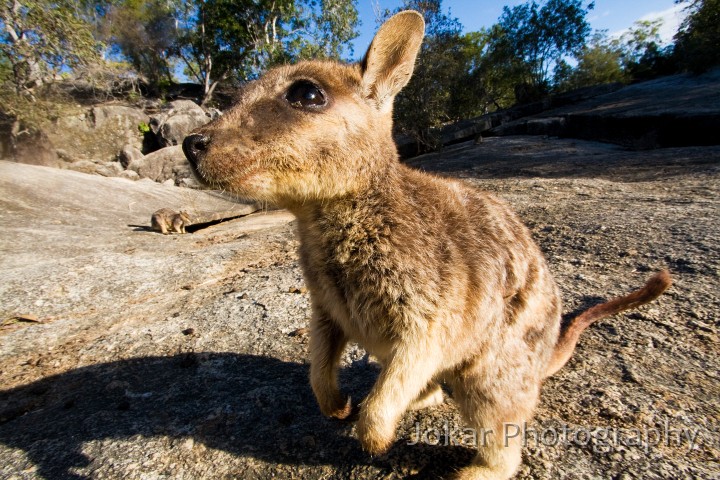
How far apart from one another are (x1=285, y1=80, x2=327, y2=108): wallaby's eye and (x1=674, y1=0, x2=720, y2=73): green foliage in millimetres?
22666

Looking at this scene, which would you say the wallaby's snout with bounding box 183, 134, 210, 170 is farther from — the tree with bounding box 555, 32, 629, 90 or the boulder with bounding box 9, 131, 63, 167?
the tree with bounding box 555, 32, 629, 90

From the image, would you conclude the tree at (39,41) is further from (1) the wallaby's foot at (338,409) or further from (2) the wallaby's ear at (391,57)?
(1) the wallaby's foot at (338,409)

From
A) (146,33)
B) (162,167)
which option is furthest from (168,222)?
(146,33)

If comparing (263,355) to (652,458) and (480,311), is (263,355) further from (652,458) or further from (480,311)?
(652,458)

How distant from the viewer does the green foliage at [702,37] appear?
54.8ft

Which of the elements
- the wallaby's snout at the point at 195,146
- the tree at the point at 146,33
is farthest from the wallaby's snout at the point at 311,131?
the tree at the point at 146,33

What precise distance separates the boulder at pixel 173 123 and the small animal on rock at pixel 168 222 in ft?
39.9

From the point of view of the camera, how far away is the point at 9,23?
13734mm

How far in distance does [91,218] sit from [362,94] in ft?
29.6

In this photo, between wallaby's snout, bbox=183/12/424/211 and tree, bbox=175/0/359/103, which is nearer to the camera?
wallaby's snout, bbox=183/12/424/211

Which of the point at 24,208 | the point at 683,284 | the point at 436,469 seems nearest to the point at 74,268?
the point at 24,208

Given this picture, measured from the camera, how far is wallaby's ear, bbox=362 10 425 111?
2.25 metres

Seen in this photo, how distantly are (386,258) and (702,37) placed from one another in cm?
2370

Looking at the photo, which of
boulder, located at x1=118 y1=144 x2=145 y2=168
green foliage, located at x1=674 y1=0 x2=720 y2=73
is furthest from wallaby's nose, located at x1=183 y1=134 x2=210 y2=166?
green foliage, located at x1=674 y1=0 x2=720 y2=73
